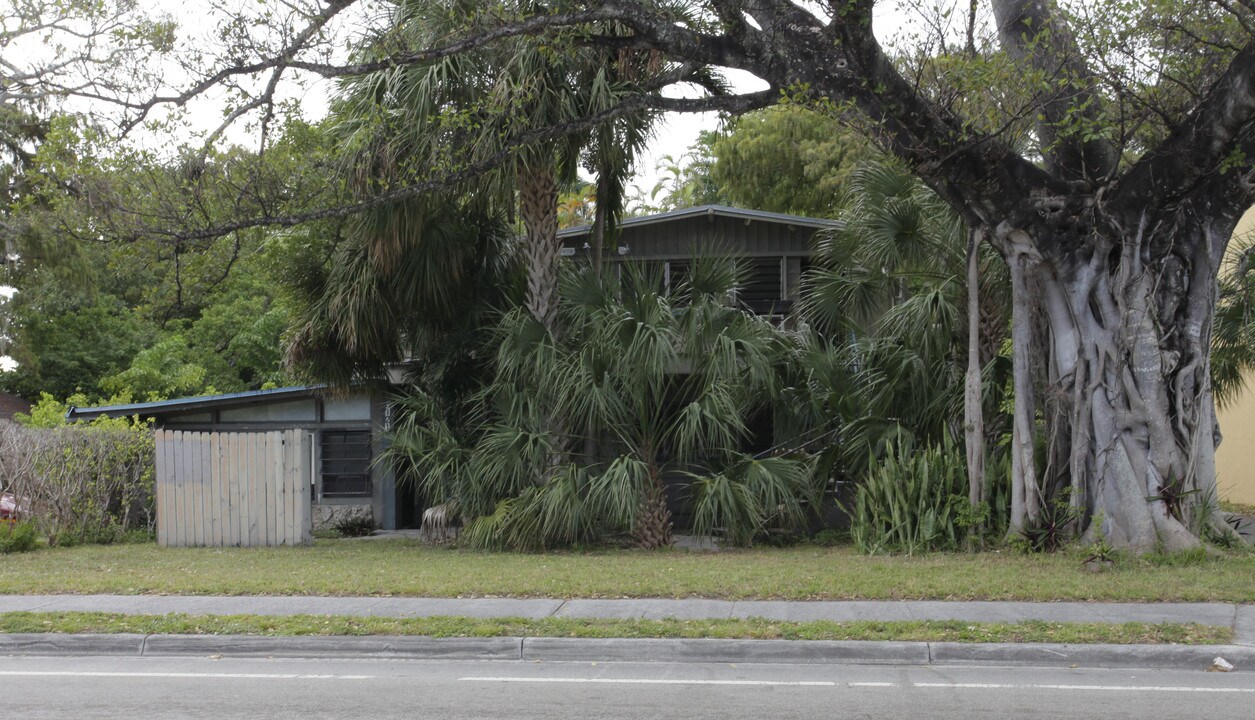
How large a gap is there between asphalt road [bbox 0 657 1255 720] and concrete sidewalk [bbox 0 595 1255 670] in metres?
0.18

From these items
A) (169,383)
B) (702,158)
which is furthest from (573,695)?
(702,158)

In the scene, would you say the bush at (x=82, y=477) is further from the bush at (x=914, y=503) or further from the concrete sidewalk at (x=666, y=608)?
the bush at (x=914, y=503)

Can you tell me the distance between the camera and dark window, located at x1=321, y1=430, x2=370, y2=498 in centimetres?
2039

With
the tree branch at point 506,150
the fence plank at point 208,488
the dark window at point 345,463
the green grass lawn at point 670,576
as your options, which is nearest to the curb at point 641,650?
the green grass lawn at point 670,576

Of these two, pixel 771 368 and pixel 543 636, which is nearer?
pixel 543 636

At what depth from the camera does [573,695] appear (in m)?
7.57

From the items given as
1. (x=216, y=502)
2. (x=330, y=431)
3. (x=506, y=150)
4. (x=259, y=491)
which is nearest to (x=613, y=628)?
(x=506, y=150)

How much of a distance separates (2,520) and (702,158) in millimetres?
37594

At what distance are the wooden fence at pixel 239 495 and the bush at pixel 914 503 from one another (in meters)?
8.06

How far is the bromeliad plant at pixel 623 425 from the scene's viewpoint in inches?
557

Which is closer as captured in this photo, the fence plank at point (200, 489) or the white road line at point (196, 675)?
the white road line at point (196, 675)

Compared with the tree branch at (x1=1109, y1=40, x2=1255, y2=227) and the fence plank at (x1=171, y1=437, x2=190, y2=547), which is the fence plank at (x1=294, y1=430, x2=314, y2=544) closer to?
the fence plank at (x1=171, y1=437, x2=190, y2=547)

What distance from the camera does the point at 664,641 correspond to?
8750 millimetres

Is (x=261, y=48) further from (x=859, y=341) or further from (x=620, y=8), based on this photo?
(x=859, y=341)
